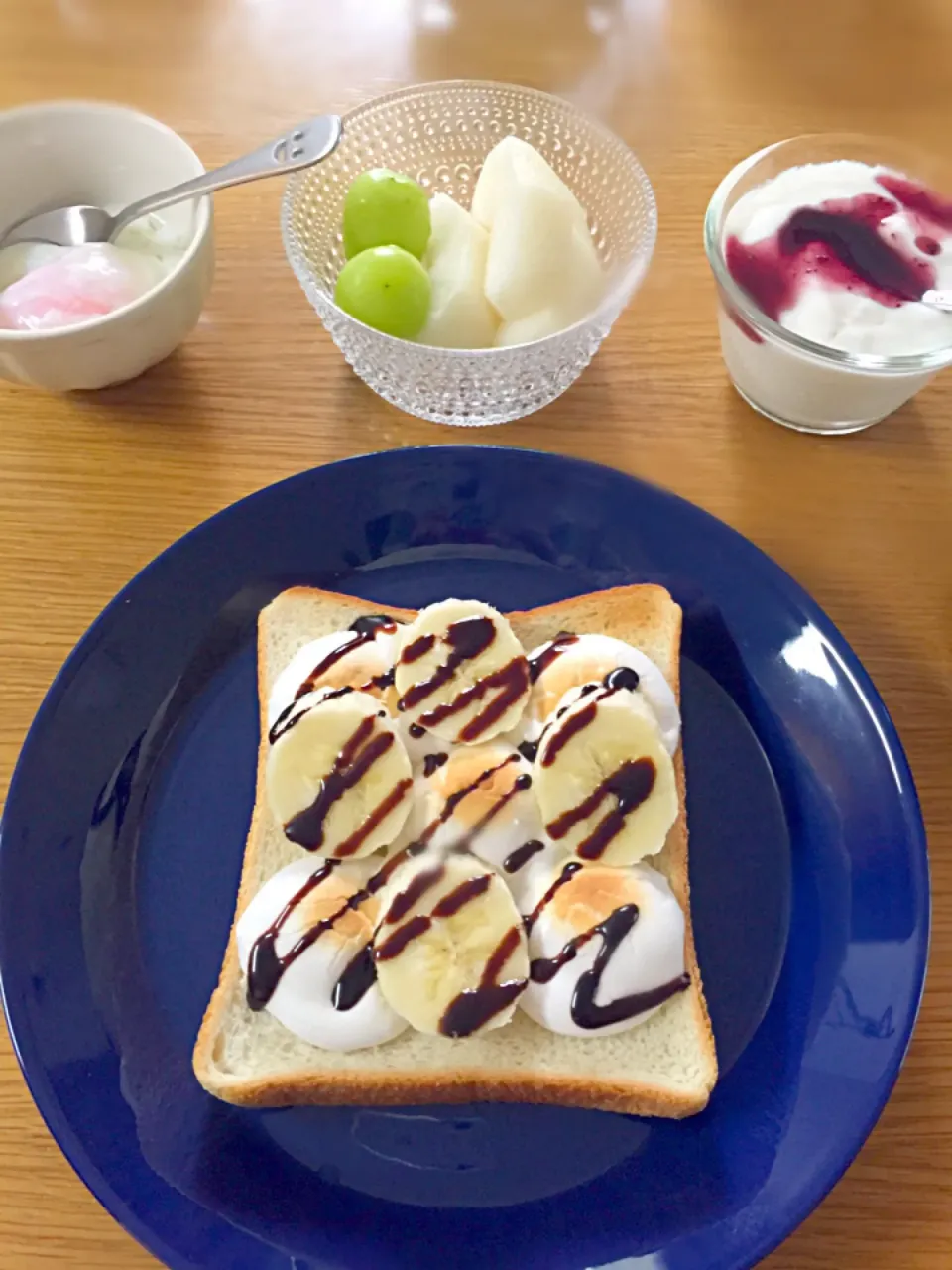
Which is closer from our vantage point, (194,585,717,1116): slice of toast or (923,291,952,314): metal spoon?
(194,585,717,1116): slice of toast

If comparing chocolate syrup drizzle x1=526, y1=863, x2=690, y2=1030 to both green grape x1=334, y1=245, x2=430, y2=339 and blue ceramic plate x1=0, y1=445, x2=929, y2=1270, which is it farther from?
green grape x1=334, y1=245, x2=430, y2=339

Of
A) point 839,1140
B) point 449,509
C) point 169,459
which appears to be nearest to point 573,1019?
point 839,1140

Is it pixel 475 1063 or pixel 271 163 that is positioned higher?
pixel 271 163

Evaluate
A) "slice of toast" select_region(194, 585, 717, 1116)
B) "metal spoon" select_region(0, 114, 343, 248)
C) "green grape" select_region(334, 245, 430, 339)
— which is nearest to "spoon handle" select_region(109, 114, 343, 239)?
"metal spoon" select_region(0, 114, 343, 248)

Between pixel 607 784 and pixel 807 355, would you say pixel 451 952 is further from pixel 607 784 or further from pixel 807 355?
pixel 807 355

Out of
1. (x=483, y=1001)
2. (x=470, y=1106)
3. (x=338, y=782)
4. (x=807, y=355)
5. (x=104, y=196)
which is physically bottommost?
(x=470, y=1106)

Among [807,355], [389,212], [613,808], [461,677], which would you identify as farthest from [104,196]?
[613,808]

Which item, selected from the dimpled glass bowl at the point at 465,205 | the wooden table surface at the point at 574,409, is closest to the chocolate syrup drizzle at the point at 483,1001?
the wooden table surface at the point at 574,409
